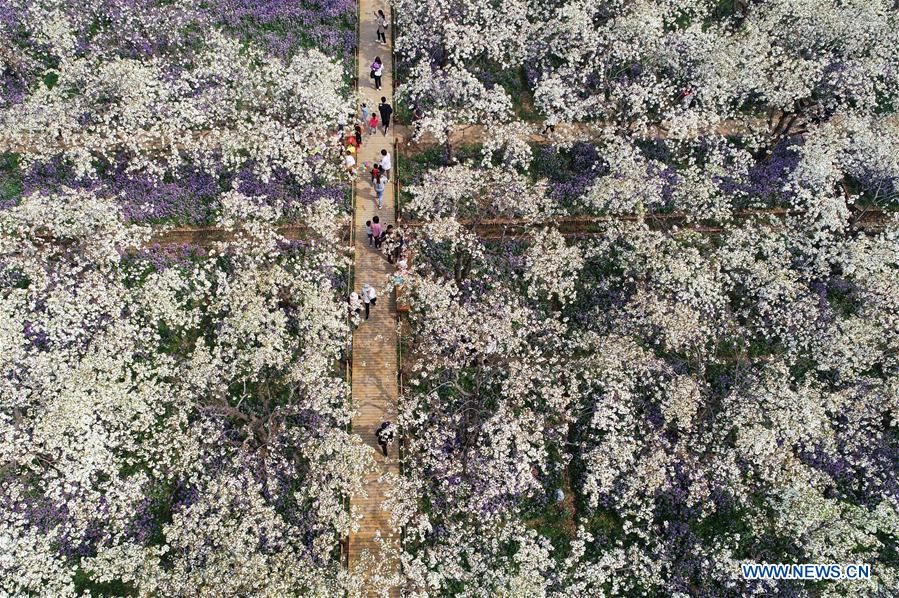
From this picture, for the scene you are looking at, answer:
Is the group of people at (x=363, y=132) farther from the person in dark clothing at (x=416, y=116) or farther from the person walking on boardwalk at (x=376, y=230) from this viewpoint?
the person walking on boardwalk at (x=376, y=230)

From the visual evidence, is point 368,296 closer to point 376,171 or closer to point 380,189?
point 380,189

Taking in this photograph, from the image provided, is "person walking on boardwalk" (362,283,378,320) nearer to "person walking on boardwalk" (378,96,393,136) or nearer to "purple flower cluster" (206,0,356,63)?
"person walking on boardwalk" (378,96,393,136)

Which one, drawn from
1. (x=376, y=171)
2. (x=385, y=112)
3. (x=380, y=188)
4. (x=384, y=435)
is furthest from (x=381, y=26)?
(x=384, y=435)

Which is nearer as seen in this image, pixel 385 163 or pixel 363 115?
pixel 385 163

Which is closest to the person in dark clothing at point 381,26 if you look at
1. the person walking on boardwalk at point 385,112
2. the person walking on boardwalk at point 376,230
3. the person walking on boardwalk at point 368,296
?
the person walking on boardwalk at point 385,112

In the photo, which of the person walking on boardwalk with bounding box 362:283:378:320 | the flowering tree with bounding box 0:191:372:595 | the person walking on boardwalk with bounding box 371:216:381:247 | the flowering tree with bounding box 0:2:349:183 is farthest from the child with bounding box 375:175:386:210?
the person walking on boardwalk with bounding box 362:283:378:320

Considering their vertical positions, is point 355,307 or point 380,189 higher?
point 380,189

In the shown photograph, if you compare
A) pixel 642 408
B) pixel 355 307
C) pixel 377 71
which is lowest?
pixel 642 408
